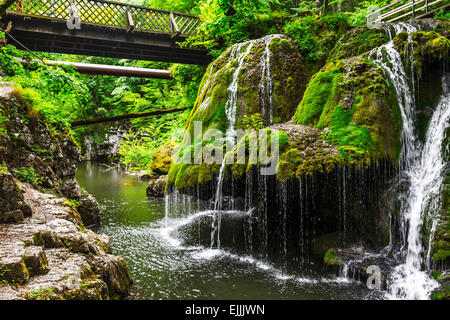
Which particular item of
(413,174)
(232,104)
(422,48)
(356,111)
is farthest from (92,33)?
(413,174)

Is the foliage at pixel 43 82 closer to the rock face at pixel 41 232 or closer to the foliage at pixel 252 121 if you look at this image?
the rock face at pixel 41 232

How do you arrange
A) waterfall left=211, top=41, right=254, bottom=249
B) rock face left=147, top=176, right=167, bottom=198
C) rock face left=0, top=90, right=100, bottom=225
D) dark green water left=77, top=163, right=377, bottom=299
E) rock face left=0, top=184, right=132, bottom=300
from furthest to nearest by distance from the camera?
rock face left=147, top=176, right=167, bottom=198
waterfall left=211, top=41, right=254, bottom=249
rock face left=0, top=90, right=100, bottom=225
dark green water left=77, top=163, right=377, bottom=299
rock face left=0, top=184, right=132, bottom=300

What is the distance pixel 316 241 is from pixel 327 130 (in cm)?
275

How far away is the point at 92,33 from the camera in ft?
39.2

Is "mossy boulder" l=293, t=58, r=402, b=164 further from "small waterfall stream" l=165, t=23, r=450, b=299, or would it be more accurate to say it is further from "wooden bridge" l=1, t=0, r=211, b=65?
"wooden bridge" l=1, t=0, r=211, b=65

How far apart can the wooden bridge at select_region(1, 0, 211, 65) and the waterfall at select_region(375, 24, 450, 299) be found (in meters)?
9.30

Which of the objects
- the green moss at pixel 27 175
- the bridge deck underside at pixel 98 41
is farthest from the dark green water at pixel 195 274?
the bridge deck underside at pixel 98 41

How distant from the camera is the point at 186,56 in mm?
14312

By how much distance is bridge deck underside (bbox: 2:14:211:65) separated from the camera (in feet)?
36.0

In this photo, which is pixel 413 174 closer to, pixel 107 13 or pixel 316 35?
pixel 316 35

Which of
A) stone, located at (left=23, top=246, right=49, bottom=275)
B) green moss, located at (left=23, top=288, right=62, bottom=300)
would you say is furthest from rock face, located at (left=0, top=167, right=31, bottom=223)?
green moss, located at (left=23, top=288, right=62, bottom=300)

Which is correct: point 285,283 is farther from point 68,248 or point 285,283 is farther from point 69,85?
point 69,85

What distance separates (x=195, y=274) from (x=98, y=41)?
10.8 m

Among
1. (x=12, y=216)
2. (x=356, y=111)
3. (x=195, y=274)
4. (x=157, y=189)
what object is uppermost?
(x=356, y=111)
